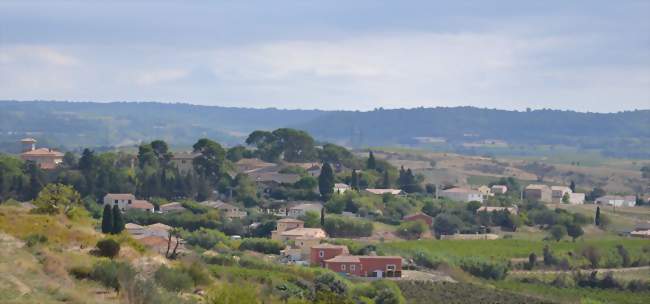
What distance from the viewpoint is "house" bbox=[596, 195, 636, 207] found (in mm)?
112569

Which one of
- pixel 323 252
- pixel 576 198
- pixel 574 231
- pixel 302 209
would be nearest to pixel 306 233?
pixel 323 252

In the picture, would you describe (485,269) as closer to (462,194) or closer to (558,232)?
(558,232)

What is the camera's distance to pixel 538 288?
60750mm

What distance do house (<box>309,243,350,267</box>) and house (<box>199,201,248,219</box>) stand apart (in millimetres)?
17666

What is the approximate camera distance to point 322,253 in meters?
63.1

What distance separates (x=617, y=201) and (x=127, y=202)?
171ft

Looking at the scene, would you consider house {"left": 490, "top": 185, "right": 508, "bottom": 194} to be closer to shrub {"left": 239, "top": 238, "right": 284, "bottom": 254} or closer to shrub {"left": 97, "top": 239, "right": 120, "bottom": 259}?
shrub {"left": 239, "top": 238, "right": 284, "bottom": 254}

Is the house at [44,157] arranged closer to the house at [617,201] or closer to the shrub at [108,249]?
the house at [617,201]

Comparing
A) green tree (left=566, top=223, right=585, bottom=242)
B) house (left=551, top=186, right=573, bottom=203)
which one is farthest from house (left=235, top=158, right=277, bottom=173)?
green tree (left=566, top=223, right=585, bottom=242)

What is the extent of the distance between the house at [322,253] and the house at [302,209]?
19.1 m

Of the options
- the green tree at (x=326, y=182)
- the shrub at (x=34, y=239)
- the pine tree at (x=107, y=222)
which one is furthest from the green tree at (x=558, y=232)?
the shrub at (x=34, y=239)

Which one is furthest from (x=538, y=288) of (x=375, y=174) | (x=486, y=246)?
(x=375, y=174)

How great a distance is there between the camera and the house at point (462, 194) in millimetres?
102688

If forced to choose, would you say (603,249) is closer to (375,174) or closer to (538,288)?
(538,288)
